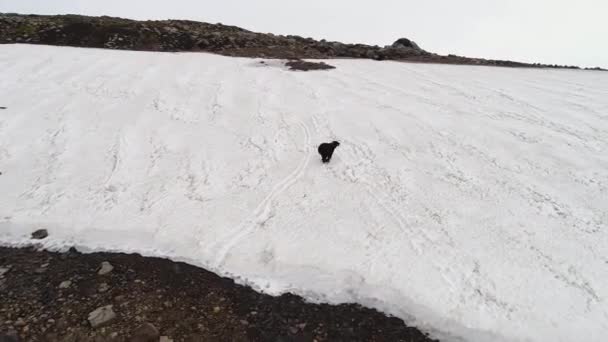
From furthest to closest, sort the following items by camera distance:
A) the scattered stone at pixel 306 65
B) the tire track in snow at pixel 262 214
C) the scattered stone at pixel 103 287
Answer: the scattered stone at pixel 306 65 < the tire track in snow at pixel 262 214 < the scattered stone at pixel 103 287

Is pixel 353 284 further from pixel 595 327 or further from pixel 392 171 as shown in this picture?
pixel 392 171

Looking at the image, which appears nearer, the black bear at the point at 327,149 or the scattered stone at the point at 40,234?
the scattered stone at the point at 40,234

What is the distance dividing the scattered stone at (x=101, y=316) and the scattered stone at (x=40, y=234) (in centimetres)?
198

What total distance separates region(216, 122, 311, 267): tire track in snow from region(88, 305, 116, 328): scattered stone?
1.33m

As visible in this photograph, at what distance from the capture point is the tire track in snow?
5.39 meters

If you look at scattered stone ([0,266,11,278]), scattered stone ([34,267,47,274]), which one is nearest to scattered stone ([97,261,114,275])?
scattered stone ([34,267,47,274])

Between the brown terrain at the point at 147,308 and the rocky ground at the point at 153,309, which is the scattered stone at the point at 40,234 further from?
the rocky ground at the point at 153,309

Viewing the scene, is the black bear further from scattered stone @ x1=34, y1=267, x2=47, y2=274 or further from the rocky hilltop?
the rocky hilltop

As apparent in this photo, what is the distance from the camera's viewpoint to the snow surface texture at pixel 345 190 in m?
4.77

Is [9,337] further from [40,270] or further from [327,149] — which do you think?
[327,149]

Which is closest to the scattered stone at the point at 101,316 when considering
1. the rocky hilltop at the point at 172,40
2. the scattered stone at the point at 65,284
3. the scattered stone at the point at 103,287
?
the scattered stone at the point at 103,287

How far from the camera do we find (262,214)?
6195 mm

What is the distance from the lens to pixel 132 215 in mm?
6102

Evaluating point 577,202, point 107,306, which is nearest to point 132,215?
point 107,306
